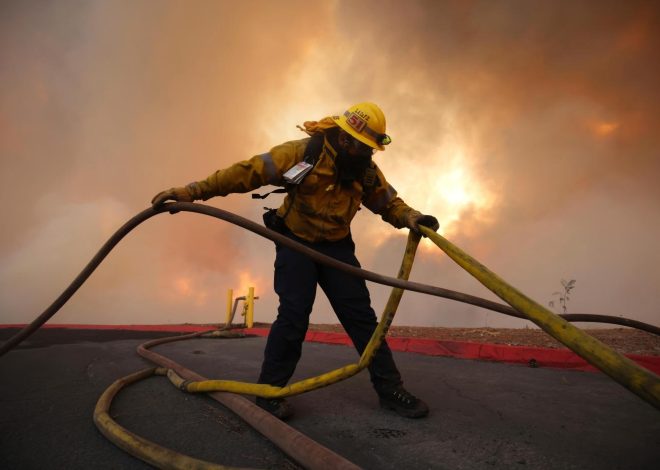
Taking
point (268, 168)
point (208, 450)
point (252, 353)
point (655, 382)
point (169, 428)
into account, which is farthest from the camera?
point (252, 353)

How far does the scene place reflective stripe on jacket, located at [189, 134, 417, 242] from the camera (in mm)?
2178

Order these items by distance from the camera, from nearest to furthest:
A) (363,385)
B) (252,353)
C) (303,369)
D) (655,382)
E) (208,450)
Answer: (655,382), (208,450), (363,385), (303,369), (252,353)

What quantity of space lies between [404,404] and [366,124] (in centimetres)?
163

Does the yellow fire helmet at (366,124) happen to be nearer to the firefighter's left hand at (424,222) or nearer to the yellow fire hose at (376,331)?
the firefighter's left hand at (424,222)

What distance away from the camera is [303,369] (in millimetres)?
3246

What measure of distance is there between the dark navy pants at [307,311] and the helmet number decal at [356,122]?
720 mm

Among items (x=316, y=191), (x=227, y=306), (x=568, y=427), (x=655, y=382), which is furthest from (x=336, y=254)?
(x=227, y=306)

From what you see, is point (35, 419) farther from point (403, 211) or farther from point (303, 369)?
point (403, 211)

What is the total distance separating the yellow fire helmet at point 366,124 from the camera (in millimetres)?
2238

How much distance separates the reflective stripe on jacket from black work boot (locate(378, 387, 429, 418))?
97 centimetres

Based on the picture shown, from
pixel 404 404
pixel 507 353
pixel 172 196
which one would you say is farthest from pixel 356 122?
pixel 507 353

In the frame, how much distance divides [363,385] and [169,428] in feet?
4.58

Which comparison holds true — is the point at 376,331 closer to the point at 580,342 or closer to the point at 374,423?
the point at 374,423

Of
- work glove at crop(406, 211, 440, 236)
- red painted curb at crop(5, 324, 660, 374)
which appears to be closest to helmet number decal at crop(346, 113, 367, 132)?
work glove at crop(406, 211, 440, 236)
